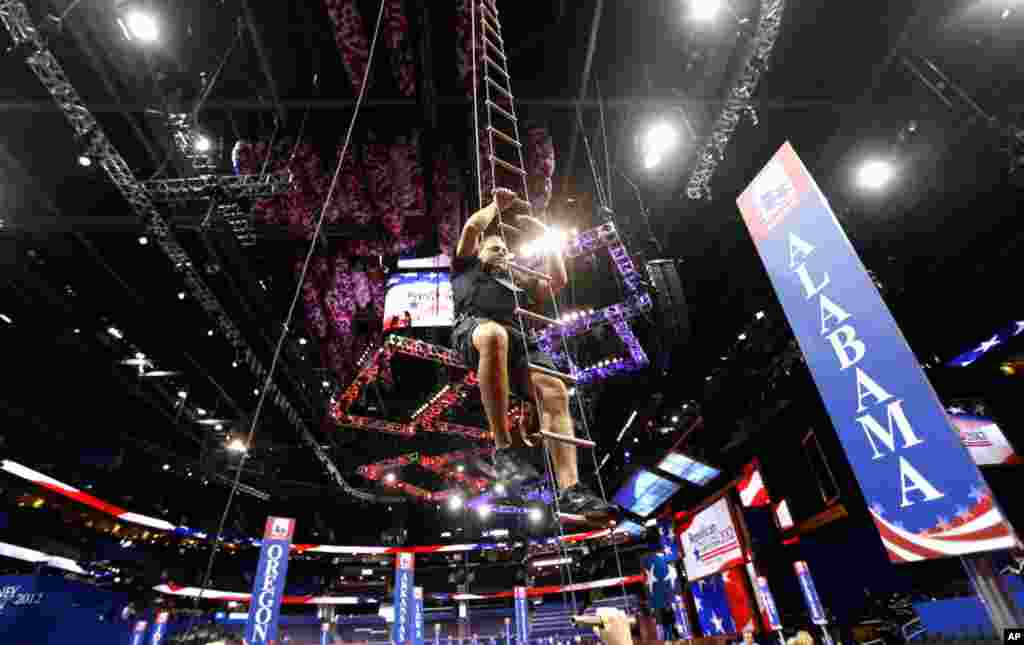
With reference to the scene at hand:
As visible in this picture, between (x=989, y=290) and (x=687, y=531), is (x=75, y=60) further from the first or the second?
(x=687, y=531)

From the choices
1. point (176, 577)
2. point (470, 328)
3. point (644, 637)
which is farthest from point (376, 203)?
point (176, 577)

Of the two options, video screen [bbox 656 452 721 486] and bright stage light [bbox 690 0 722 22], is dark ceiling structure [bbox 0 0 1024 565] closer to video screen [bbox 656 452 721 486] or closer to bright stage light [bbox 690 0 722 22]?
bright stage light [bbox 690 0 722 22]

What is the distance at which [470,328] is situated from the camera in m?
2.87

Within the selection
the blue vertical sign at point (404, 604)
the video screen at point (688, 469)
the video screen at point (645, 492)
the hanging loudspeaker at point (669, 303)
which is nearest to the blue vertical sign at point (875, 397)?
the hanging loudspeaker at point (669, 303)

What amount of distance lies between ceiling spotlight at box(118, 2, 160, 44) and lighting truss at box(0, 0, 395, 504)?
729mm

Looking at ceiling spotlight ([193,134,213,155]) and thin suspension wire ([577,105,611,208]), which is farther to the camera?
thin suspension wire ([577,105,611,208])

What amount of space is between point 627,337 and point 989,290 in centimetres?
509

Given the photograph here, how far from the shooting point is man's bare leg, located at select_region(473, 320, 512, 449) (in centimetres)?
270

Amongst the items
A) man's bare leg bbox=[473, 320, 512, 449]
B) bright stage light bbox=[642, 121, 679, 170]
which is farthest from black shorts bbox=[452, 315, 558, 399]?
bright stage light bbox=[642, 121, 679, 170]

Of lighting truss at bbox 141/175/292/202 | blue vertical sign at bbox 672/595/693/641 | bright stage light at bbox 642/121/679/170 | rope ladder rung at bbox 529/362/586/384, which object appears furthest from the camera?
blue vertical sign at bbox 672/595/693/641

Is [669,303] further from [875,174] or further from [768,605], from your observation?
[768,605]

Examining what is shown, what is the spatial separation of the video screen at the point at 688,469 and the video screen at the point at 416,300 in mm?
5442

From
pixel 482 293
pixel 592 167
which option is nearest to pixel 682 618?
pixel 592 167

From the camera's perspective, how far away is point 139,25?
463cm
